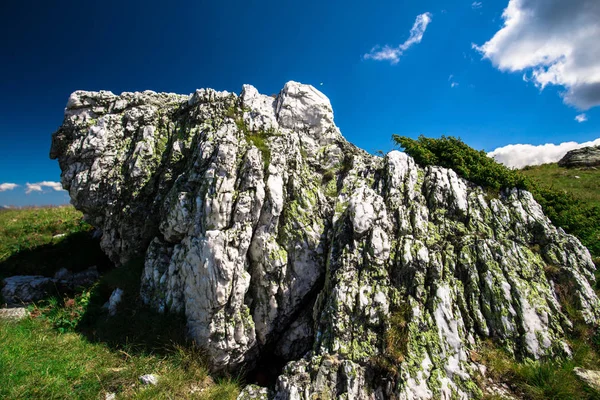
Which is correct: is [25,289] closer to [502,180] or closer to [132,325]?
[132,325]

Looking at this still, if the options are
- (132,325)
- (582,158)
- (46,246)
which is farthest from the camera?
(582,158)

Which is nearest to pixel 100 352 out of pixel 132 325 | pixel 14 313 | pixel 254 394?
pixel 132 325

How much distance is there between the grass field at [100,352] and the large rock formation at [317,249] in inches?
31.0

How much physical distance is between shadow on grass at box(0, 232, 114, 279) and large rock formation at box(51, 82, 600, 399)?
4.27 metres

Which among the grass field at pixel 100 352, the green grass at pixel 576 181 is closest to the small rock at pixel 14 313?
the grass field at pixel 100 352

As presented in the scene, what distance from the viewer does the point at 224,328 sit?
10477 millimetres

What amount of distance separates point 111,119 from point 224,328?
1272cm

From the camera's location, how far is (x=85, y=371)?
9.37 metres

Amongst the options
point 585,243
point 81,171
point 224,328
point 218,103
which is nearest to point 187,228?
point 224,328

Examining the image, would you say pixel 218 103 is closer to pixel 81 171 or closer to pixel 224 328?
pixel 81 171

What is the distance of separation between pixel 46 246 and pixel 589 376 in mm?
28718

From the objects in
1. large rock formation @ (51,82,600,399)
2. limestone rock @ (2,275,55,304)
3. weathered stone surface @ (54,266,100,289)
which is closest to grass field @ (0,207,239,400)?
large rock formation @ (51,82,600,399)

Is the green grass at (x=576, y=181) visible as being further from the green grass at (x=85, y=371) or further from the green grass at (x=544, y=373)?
the green grass at (x=85, y=371)

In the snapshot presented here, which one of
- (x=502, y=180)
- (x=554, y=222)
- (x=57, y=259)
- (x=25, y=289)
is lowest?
(x=25, y=289)
